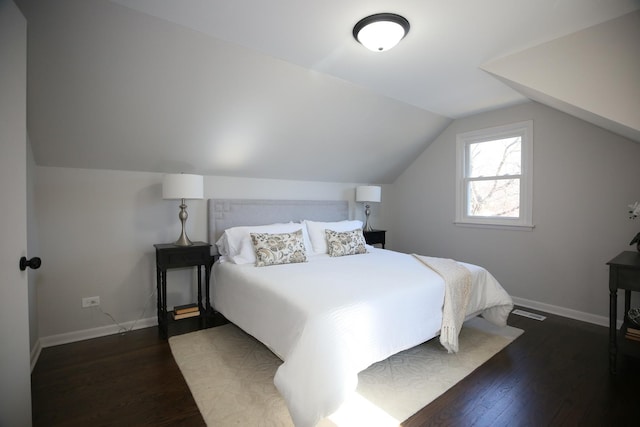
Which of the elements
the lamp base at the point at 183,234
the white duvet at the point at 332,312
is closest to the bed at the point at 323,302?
the white duvet at the point at 332,312

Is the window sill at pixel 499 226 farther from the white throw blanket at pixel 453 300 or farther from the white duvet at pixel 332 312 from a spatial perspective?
the white throw blanket at pixel 453 300

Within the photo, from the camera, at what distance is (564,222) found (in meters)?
3.39

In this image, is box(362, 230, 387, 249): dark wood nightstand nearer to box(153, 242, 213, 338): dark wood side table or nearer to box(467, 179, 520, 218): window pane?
box(467, 179, 520, 218): window pane

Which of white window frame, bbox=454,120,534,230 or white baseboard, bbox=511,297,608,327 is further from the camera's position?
white window frame, bbox=454,120,534,230

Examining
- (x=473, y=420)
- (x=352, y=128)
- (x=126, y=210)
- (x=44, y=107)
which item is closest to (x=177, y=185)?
(x=126, y=210)

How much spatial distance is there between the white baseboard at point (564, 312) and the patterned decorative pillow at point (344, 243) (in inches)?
78.4

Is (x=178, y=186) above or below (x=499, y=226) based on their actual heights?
above

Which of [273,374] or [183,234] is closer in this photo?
[273,374]

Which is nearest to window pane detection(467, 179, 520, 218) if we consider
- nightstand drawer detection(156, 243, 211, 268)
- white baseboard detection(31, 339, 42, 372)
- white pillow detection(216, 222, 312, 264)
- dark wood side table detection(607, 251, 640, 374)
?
dark wood side table detection(607, 251, 640, 374)

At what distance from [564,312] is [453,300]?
189 cm

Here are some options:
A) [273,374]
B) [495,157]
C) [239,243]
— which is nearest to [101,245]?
[239,243]

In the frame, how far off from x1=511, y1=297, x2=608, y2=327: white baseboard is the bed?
3.81ft

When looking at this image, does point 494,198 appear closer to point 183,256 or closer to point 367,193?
point 367,193

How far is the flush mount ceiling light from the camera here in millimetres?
1987
